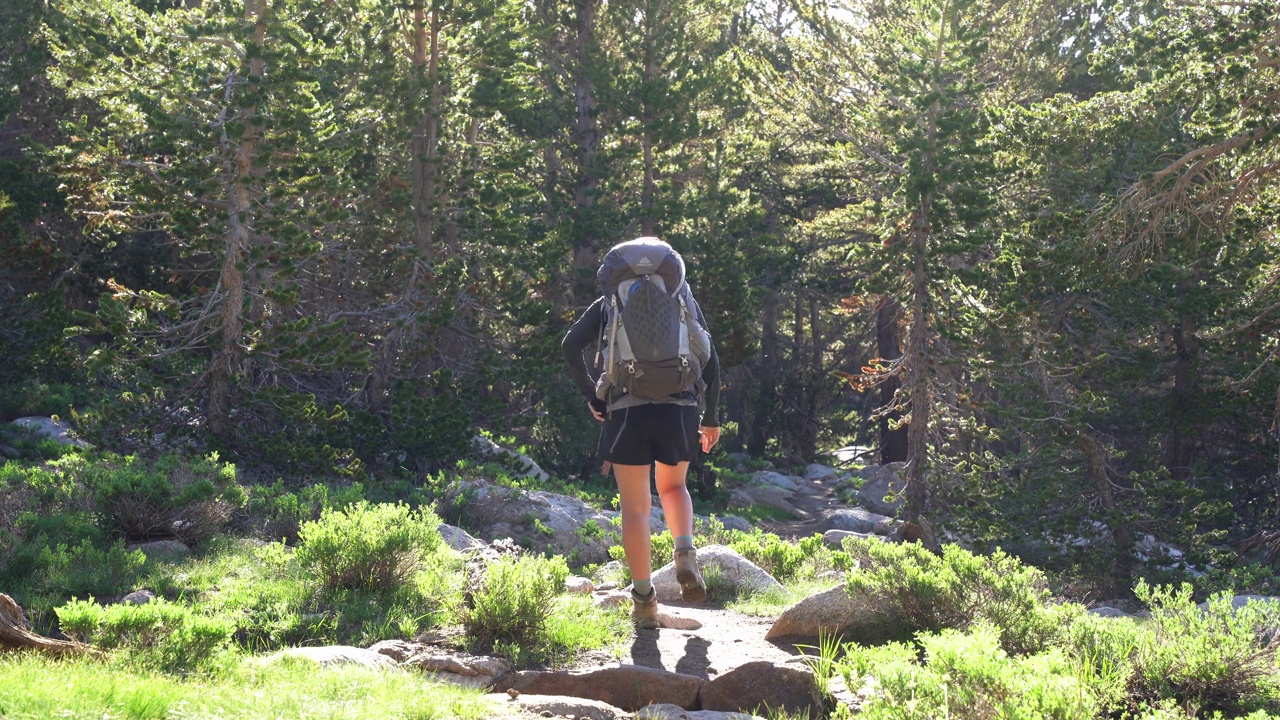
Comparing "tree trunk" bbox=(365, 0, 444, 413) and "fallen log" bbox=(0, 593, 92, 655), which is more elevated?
"tree trunk" bbox=(365, 0, 444, 413)

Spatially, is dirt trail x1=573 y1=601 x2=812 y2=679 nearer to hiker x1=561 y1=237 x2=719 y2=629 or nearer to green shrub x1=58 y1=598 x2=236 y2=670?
hiker x1=561 y1=237 x2=719 y2=629

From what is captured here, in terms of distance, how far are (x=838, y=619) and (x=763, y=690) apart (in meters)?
1.22

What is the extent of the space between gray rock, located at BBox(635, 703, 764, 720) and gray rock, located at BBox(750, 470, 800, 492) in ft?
68.9

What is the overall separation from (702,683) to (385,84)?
551 inches

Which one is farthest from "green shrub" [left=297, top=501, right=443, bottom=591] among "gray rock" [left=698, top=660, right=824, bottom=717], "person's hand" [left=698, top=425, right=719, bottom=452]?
"gray rock" [left=698, top=660, right=824, bottom=717]

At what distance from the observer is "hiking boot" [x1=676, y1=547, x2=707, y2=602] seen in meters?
6.04

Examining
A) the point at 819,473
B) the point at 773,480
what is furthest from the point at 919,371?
the point at 819,473

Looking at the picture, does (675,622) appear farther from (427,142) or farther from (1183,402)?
(427,142)

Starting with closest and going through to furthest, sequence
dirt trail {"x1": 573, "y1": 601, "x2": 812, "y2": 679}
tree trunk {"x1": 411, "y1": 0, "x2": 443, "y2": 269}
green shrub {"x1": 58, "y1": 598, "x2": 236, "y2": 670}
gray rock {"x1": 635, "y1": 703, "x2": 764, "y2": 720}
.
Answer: gray rock {"x1": 635, "y1": 703, "x2": 764, "y2": 720}, green shrub {"x1": 58, "y1": 598, "x2": 236, "y2": 670}, dirt trail {"x1": 573, "y1": 601, "x2": 812, "y2": 679}, tree trunk {"x1": 411, "y1": 0, "x2": 443, "y2": 269}

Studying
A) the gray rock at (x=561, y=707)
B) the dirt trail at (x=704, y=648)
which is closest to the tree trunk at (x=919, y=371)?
the dirt trail at (x=704, y=648)

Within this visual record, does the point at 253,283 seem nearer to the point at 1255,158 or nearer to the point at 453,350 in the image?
the point at 453,350

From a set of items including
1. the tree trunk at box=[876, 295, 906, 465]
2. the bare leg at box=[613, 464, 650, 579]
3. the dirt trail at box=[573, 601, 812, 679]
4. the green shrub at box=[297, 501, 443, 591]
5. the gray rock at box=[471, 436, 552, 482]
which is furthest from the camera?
the tree trunk at box=[876, 295, 906, 465]

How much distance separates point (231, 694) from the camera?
13.0 ft

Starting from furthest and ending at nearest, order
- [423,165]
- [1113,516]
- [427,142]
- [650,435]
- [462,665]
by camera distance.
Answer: [423,165] → [427,142] → [1113,516] → [650,435] → [462,665]
